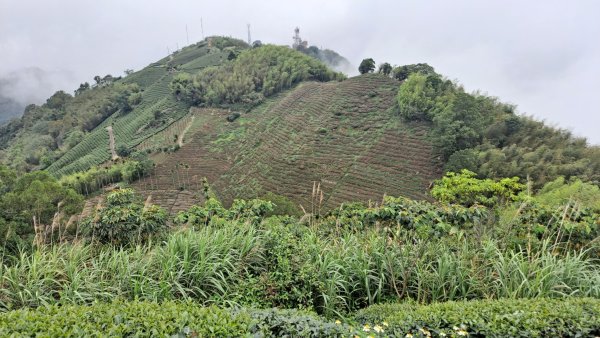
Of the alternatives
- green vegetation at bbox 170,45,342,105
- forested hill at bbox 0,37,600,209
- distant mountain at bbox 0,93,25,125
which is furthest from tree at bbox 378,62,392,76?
distant mountain at bbox 0,93,25,125

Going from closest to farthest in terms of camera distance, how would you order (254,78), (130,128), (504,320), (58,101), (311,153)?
1. (504,320)
2. (311,153)
3. (254,78)
4. (130,128)
5. (58,101)

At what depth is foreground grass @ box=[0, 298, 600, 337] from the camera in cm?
199

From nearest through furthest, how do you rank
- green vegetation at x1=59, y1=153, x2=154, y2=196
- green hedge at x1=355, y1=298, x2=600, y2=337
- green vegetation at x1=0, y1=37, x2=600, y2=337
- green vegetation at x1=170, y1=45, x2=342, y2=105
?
green hedge at x1=355, y1=298, x2=600, y2=337 < green vegetation at x1=0, y1=37, x2=600, y2=337 < green vegetation at x1=59, y1=153, x2=154, y2=196 < green vegetation at x1=170, y1=45, x2=342, y2=105

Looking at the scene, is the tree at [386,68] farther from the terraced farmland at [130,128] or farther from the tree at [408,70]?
the terraced farmland at [130,128]

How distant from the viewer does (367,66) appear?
130ft

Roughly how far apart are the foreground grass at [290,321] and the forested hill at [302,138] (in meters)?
4.26

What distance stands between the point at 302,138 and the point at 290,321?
27885 millimetres

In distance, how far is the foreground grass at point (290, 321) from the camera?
6.54ft

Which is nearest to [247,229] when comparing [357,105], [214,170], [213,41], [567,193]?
[567,193]

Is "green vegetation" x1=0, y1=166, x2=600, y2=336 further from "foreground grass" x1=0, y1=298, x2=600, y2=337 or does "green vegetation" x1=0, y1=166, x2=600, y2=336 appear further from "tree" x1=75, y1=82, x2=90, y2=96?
"tree" x1=75, y1=82, x2=90, y2=96

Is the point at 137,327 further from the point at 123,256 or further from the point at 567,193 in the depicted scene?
the point at 567,193

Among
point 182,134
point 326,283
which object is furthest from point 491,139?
point 182,134

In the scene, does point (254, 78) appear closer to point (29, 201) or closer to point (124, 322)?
point (29, 201)

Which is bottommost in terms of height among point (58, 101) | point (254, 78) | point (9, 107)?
point (254, 78)
